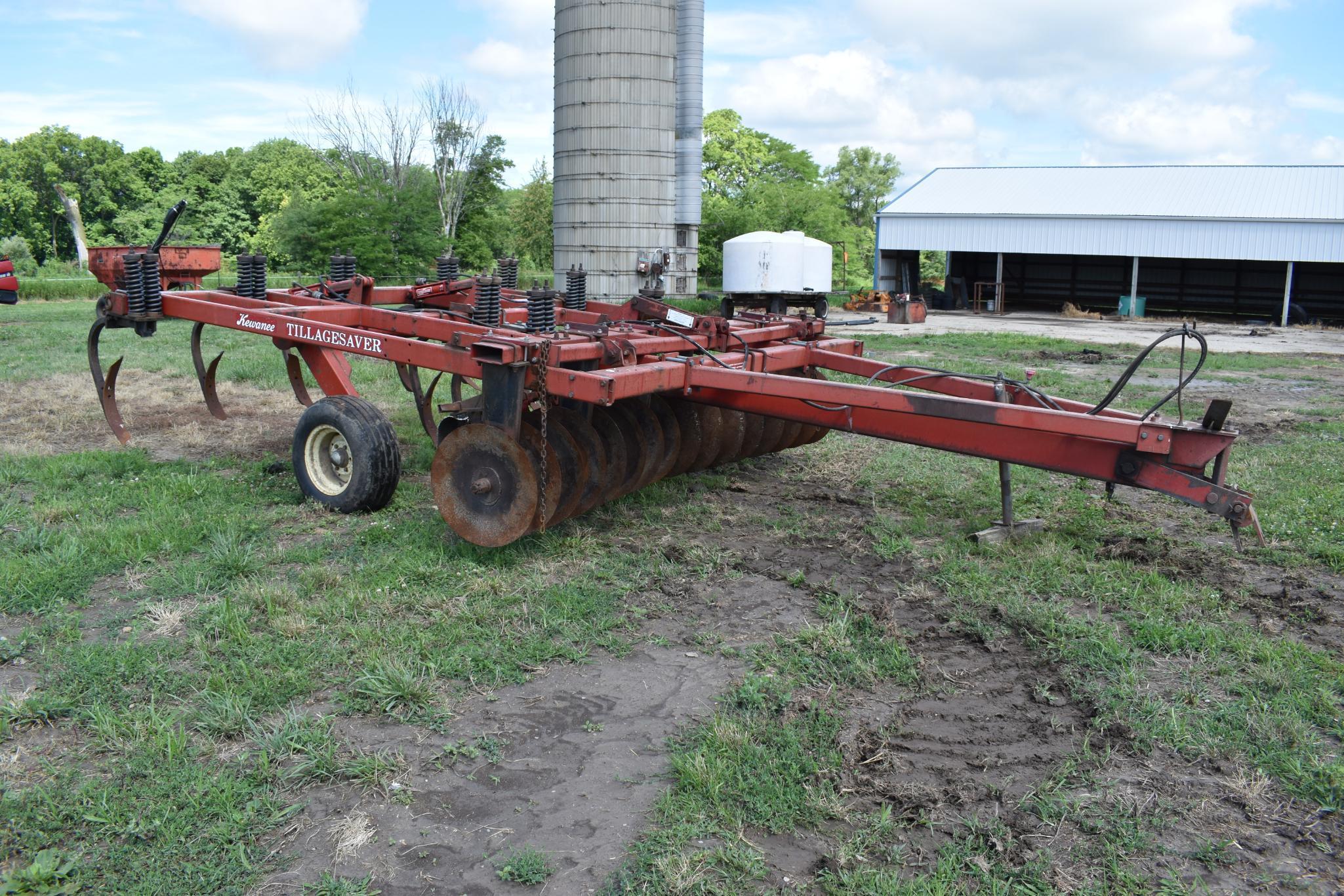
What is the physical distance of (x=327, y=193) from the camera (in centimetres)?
5547

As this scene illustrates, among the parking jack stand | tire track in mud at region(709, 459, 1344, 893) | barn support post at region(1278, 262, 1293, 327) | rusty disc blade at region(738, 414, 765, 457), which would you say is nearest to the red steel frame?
the parking jack stand

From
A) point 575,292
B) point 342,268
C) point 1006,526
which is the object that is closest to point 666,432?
point 575,292

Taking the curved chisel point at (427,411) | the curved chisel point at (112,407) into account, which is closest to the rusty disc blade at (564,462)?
the curved chisel point at (427,411)

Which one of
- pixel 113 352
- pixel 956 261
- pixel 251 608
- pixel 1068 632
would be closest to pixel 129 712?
pixel 251 608

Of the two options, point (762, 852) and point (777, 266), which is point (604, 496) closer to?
point (762, 852)

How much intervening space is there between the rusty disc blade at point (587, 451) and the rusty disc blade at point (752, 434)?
167cm

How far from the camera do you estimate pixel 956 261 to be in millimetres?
35281

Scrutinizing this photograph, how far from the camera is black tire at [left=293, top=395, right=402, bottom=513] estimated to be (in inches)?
231

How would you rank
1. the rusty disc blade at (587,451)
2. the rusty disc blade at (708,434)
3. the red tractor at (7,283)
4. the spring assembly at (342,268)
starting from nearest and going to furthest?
the rusty disc blade at (587,451), the rusty disc blade at (708,434), the spring assembly at (342,268), the red tractor at (7,283)

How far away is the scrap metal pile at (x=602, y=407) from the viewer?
15.2ft

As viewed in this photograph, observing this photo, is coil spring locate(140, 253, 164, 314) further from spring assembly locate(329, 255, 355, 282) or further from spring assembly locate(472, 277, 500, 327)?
spring assembly locate(472, 277, 500, 327)

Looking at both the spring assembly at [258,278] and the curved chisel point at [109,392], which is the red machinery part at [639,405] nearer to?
the spring assembly at [258,278]

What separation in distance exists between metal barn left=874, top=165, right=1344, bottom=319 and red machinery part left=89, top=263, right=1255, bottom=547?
24338mm

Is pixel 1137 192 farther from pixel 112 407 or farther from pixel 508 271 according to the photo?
pixel 112 407
